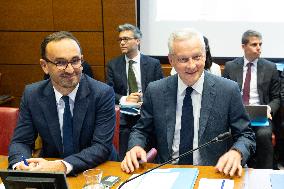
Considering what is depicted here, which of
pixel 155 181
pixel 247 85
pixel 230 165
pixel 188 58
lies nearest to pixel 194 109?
pixel 188 58

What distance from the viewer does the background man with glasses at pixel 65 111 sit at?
2.35m

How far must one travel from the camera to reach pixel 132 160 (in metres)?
2.10

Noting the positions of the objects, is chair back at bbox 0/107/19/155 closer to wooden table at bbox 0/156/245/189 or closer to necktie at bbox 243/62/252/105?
wooden table at bbox 0/156/245/189

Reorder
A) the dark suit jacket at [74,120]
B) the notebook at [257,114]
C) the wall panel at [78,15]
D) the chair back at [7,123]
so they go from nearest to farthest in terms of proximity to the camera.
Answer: the dark suit jacket at [74,120] → the chair back at [7,123] → the notebook at [257,114] → the wall panel at [78,15]

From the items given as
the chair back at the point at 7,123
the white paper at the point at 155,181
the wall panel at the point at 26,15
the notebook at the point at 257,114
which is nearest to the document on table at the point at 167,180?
the white paper at the point at 155,181

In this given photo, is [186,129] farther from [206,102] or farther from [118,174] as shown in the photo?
[118,174]

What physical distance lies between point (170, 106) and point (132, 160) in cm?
49

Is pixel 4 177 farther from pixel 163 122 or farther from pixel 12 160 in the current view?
pixel 163 122

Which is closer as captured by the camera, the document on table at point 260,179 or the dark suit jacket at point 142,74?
the document on table at point 260,179

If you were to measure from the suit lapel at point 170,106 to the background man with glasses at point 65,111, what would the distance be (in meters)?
0.34

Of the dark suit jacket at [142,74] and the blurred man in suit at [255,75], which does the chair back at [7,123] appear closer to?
the dark suit jacket at [142,74]

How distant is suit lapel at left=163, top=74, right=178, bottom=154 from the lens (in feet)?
7.92

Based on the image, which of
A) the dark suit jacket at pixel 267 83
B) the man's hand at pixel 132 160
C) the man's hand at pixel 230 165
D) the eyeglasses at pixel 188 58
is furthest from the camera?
the dark suit jacket at pixel 267 83

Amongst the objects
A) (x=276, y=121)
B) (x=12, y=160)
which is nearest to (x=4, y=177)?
(x=12, y=160)
